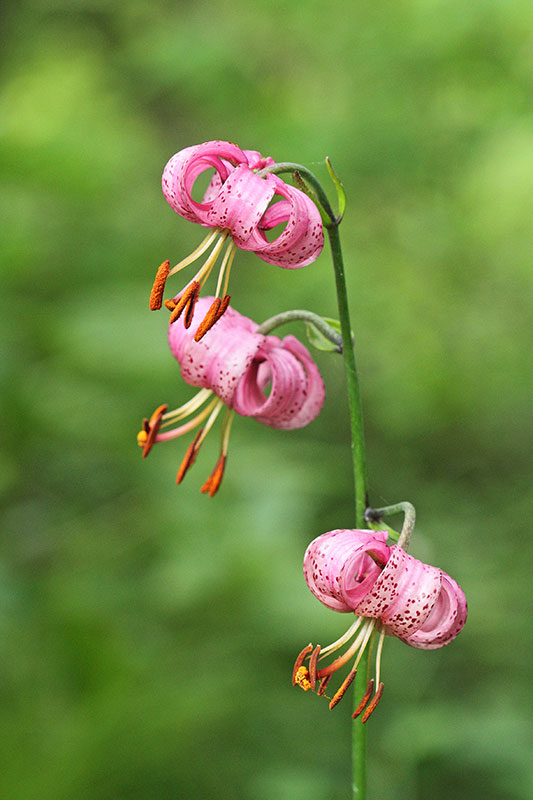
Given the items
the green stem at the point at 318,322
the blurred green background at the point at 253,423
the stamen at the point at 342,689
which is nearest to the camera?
the stamen at the point at 342,689

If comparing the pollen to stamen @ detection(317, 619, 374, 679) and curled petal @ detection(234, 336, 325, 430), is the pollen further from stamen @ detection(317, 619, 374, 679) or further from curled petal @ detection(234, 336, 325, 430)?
curled petal @ detection(234, 336, 325, 430)

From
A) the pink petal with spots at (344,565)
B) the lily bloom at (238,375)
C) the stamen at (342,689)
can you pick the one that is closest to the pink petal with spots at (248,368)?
the lily bloom at (238,375)

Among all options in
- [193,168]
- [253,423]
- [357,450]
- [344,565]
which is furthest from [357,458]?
[253,423]

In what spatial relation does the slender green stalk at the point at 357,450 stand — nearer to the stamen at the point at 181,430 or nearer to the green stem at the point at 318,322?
the green stem at the point at 318,322

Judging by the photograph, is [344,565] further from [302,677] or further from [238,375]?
[238,375]

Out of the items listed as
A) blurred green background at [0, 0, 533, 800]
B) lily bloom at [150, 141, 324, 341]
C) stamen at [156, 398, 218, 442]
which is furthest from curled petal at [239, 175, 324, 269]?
blurred green background at [0, 0, 533, 800]

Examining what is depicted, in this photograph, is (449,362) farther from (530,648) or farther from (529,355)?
(530,648)
